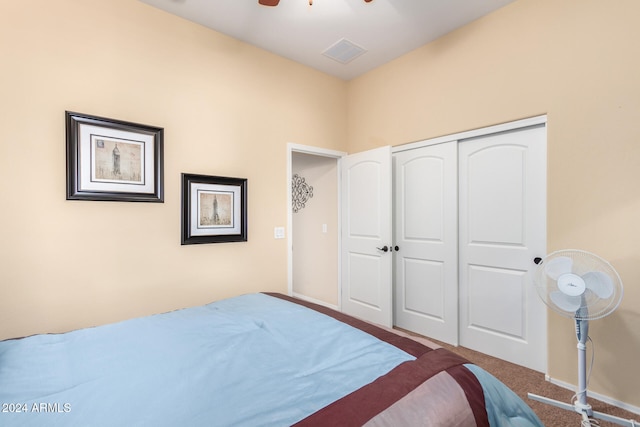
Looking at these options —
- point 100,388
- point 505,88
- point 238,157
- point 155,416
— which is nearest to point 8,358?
point 100,388

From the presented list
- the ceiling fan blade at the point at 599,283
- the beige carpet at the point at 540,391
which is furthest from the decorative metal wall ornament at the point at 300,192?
the ceiling fan blade at the point at 599,283

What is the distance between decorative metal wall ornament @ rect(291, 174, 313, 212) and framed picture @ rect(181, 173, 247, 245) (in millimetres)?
1534

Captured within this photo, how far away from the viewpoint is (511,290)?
238 cm

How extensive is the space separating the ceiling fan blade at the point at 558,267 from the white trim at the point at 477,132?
1.05 m

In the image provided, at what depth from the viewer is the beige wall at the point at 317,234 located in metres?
3.75

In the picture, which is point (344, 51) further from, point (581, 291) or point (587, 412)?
point (587, 412)

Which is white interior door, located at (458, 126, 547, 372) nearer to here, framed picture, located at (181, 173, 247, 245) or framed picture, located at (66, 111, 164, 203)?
framed picture, located at (181, 173, 247, 245)

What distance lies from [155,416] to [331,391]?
499 millimetres

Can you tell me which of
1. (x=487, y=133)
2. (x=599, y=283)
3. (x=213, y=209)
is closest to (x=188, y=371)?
(x=213, y=209)

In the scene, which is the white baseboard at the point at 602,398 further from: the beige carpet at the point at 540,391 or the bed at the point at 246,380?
the bed at the point at 246,380

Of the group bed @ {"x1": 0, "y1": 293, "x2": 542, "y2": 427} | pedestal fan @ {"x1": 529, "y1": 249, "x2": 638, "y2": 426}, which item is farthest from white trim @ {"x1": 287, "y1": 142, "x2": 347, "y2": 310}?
pedestal fan @ {"x1": 529, "y1": 249, "x2": 638, "y2": 426}

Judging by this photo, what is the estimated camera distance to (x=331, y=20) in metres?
2.45

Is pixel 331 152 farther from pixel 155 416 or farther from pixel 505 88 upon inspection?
pixel 155 416

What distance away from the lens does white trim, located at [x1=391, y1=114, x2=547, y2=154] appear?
2230mm
